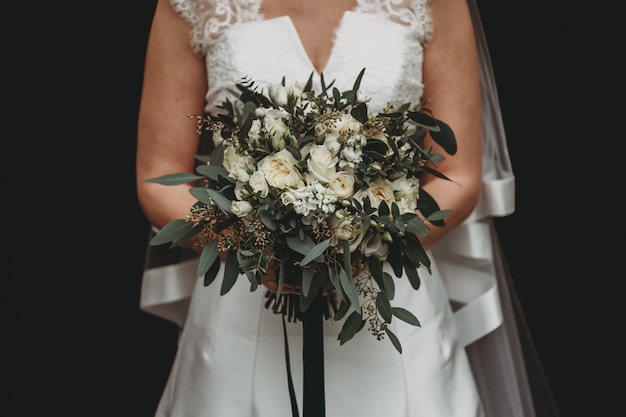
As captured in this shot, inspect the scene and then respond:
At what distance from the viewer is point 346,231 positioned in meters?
1.67

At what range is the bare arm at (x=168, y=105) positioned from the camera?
223 cm

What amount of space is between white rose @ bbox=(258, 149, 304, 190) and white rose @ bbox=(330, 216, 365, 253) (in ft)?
0.35

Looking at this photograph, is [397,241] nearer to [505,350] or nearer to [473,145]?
[473,145]

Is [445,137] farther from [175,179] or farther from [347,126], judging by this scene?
[175,179]

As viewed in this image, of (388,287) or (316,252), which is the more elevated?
(316,252)

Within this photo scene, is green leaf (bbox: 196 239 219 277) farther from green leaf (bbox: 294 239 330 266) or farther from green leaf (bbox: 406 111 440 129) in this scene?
green leaf (bbox: 406 111 440 129)

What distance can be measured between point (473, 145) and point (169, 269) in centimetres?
99

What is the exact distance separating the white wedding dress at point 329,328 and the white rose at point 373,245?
45 cm

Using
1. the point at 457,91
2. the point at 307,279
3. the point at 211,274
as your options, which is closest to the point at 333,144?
the point at 307,279

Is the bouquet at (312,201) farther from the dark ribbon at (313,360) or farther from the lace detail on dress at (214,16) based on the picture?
the lace detail on dress at (214,16)

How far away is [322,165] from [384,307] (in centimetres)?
33

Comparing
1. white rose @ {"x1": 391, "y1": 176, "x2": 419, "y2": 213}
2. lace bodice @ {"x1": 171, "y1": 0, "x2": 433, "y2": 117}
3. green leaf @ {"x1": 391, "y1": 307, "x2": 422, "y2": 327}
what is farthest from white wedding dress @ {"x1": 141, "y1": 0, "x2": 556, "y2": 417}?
white rose @ {"x1": 391, "y1": 176, "x2": 419, "y2": 213}

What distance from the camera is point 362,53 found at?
2.15 m

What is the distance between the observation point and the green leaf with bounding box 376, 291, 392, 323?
1.74 metres
